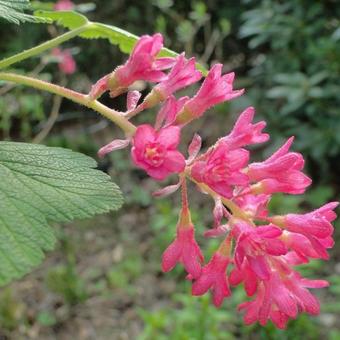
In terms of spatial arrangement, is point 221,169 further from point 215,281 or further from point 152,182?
point 152,182

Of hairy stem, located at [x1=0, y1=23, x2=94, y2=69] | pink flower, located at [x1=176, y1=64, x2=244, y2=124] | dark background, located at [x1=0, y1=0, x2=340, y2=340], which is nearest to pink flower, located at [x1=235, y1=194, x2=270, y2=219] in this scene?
pink flower, located at [x1=176, y1=64, x2=244, y2=124]

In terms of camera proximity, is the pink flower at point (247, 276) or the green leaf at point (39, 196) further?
the pink flower at point (247, 276)

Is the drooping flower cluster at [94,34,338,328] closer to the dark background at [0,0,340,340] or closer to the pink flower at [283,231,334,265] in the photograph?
the pink flower at [283,231,334,265]

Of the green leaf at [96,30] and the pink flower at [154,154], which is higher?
the green leaf at [96,30]

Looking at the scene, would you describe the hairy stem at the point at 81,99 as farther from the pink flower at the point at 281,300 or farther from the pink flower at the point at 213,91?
the pink flower at the point at 281,300

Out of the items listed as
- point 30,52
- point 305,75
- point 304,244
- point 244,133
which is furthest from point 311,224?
point 305,75

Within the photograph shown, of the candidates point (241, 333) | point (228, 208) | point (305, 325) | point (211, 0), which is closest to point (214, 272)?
point (228, 208)

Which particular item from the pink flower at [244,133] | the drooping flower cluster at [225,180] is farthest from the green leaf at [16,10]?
the pink flower at [244,133]
